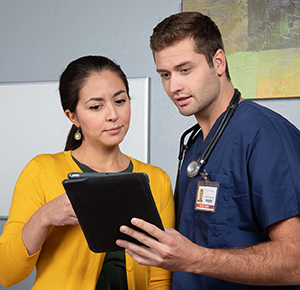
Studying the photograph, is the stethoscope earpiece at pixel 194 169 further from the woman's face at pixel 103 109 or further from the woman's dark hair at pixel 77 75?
the woman's dark hair at pixel 77 75

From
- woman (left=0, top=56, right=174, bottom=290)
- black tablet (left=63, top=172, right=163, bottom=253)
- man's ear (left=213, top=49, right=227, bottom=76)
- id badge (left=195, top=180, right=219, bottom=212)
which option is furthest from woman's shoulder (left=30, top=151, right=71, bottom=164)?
man's ear (left=213, top=49, right=227, bottom=76)

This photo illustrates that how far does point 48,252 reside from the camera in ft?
3.87

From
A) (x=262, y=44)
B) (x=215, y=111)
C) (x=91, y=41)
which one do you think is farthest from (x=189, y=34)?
(x=91, y=41)

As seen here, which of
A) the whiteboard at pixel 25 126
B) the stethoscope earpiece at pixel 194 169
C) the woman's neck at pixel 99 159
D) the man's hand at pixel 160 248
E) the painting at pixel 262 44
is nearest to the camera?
the man's hand at pixel 160 248

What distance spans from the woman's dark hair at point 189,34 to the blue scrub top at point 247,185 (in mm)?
256

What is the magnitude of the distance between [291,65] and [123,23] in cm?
112

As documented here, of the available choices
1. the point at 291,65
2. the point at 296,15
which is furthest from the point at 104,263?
the point at 296,15

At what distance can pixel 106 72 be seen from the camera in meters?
1.32

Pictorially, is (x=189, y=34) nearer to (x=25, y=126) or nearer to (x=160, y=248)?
(x=160, y=248)

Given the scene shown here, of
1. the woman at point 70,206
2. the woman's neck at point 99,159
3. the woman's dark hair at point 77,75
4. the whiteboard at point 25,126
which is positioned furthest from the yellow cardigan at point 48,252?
the whiteboard at point 25,126

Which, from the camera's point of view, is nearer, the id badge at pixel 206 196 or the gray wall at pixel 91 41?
the id badge at pixel 206 196

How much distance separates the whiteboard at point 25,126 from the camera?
8.66 ft

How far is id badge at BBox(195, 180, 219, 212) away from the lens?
113cm

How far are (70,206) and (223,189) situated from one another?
0.45 m
